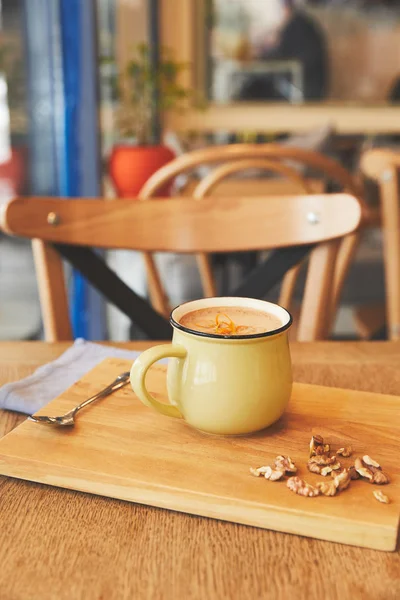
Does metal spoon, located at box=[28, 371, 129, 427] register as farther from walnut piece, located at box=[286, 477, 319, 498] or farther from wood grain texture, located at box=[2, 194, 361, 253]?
wood grain texture, located at box=[2, 194, 361, 253]

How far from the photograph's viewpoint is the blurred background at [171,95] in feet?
6.82

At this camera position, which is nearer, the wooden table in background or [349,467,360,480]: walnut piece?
[349,467,360,480]: walnut piece

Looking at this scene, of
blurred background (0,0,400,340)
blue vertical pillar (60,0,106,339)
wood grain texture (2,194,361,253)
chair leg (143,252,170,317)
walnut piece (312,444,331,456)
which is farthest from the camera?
blurred background (0,0,400,340)

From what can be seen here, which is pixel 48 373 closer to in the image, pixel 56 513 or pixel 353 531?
pixel 56 513

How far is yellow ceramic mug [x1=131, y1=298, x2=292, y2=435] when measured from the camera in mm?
525

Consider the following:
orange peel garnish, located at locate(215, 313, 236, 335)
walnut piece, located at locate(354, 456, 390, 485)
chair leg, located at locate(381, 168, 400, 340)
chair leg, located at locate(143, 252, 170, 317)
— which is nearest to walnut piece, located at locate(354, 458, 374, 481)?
walnut piece, located at locate(354, 456, 390, 485)

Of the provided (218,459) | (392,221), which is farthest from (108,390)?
(392,221)

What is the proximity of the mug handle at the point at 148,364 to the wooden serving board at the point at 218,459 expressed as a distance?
3 centimetres

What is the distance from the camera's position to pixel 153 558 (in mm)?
418

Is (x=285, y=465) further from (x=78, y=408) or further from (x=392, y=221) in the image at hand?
(x=392, y=221)

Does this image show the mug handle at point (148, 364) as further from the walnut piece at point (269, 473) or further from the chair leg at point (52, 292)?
the chair leg at point (52, 292)

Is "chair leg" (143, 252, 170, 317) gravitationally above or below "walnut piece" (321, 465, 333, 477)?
below

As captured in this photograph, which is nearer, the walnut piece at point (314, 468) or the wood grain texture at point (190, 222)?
the walnut piece at point (314, 468)

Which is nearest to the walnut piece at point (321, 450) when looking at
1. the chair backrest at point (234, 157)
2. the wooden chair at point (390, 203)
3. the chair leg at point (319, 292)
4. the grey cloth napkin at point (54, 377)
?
the grey cloth napkin at point (54, 377)
